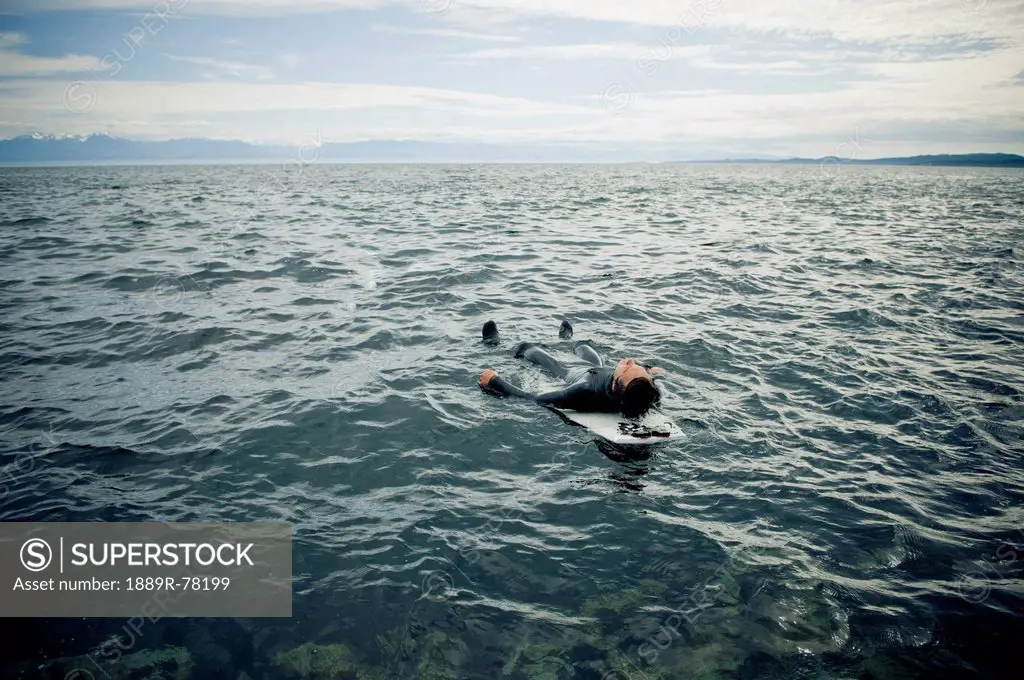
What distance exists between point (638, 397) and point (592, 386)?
1.05 metres

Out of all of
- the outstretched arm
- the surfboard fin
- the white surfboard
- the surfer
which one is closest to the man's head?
the surfer

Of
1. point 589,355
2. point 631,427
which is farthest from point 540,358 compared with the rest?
point 631,427

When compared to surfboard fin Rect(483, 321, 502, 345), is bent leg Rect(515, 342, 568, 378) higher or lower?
lower

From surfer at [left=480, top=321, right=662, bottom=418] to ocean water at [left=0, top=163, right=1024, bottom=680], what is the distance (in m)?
0.36

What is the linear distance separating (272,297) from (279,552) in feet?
35.0

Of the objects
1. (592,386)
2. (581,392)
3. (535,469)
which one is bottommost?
(535,469)

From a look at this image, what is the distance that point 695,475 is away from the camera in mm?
7242

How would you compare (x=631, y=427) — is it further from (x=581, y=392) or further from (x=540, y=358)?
(x=540, y=358)

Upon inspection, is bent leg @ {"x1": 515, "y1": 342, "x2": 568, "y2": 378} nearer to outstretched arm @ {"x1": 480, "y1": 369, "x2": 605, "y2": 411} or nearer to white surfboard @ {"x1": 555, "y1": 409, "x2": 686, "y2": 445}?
outstretched arm @ {"x1": 480, "y1": 369, "x2": 605, "y2": 411}

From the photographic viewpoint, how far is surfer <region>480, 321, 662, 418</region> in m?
7.69

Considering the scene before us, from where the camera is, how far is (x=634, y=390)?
762cm

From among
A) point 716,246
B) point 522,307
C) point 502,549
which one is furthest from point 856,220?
point 502,549

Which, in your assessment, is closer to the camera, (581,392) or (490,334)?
(581,392)

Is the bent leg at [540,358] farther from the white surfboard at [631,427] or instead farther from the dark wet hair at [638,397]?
the dark wet hair at [638,397]
